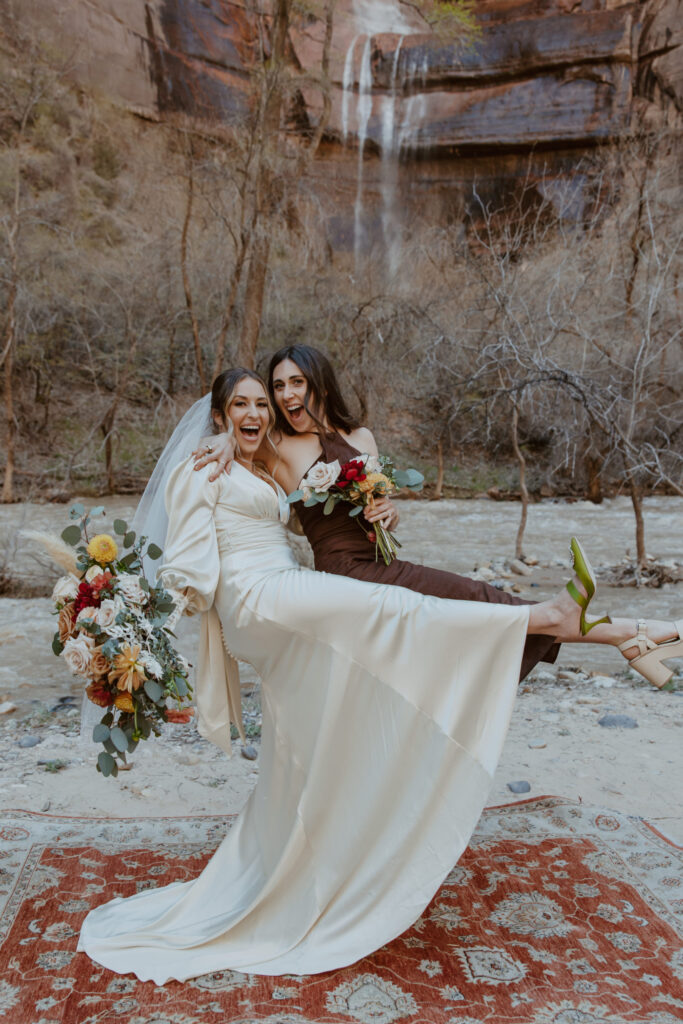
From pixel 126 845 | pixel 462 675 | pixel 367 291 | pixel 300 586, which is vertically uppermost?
pixel 367 291

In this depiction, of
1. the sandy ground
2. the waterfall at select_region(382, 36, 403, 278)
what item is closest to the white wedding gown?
the sandy ground

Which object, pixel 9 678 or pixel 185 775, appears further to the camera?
pixel 9 678

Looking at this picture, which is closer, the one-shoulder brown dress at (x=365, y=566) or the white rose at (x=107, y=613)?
the white rose at (x=107, y=613)

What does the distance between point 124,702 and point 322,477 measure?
111cm

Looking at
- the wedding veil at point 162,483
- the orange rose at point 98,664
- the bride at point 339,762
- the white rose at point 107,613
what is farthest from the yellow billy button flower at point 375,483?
the orange rose at point 98,664

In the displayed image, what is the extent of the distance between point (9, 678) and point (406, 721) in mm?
4800

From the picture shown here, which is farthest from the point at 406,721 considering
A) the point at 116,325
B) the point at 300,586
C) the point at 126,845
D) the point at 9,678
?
the point at 116,325

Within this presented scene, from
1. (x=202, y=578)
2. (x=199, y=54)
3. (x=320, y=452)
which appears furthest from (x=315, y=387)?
(x=199, y=54)

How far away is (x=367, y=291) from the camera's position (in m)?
19.1

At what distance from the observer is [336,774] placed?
8.59ft

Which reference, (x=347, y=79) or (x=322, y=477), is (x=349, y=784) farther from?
(x=347, y=79)

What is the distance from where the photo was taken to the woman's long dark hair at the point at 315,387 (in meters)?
3.40

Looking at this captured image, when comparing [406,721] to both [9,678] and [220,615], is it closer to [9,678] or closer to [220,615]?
[220,615]

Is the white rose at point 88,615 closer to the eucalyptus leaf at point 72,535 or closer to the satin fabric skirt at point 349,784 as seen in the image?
the eucalyptus leaf at point 72,535
